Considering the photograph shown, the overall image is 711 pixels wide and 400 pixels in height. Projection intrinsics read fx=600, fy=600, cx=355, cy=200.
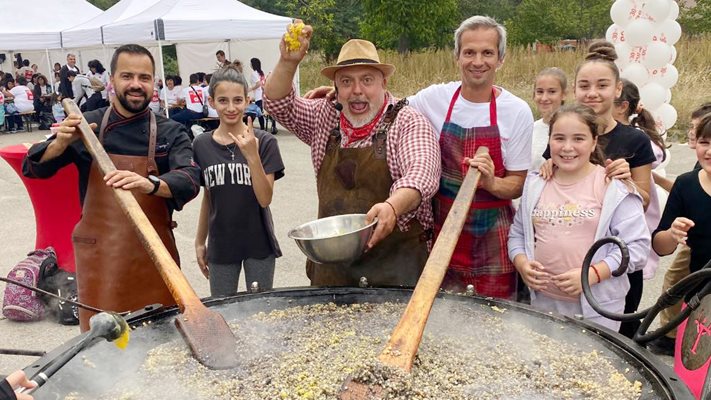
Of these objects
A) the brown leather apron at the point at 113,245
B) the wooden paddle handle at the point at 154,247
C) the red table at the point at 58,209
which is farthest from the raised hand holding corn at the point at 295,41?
the red table at the point at 58,209

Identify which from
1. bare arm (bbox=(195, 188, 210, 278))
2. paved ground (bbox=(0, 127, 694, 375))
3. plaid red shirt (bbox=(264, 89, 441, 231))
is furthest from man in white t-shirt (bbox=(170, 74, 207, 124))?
plaid red shirt (bbox=(264, 89, 441, 231))

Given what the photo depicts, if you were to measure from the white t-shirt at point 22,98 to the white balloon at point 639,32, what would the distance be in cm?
1266

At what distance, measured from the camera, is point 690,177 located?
2.35 m

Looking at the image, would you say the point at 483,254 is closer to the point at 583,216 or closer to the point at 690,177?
the point at 583,216

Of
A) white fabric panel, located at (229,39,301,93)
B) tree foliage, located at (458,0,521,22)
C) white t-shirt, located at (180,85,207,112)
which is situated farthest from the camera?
tree foliage, located at (458,0,521,22)

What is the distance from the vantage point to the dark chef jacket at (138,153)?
229cm

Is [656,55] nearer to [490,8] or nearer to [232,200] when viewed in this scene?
[232,200]

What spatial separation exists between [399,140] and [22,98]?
555 inches

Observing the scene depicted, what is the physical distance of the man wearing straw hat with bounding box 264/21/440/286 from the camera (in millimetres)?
2156

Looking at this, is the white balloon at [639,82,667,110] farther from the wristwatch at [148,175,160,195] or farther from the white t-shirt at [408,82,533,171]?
the wristwatch at [148,175,160,195]

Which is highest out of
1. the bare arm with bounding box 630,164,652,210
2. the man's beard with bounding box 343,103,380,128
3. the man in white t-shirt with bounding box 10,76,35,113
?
the man's beard with bounding box 343,103,380,128

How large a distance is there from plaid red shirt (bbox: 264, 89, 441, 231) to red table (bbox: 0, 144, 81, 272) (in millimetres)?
2027

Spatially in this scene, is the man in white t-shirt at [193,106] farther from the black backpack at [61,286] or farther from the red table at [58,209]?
the black backpack at [61,286]

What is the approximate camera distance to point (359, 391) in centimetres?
140
